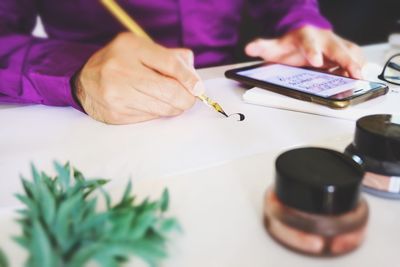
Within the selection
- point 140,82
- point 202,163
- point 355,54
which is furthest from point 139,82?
point 355,54

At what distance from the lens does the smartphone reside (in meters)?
0.50

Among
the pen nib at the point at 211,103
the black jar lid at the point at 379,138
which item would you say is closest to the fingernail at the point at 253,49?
the pen nib at the point at 211,103

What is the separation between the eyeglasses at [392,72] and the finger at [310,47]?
0.31 feet

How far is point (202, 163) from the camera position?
1.32 ft

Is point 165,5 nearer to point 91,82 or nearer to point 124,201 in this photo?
point 91,82

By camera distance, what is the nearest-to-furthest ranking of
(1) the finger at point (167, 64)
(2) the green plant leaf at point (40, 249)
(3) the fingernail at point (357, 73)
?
(2) the green plant leaf at point (40, 249) → (1) the finger at point (167, 64) → (3) the fingernail at point (357, 73)

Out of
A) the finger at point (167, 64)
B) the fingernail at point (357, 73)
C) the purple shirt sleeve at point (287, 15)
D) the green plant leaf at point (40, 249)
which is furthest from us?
the purple shirt sleeve at point (287, 15)

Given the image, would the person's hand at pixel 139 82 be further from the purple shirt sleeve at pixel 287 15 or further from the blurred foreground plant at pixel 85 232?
the purple shirt sleeve at pixel 287 15

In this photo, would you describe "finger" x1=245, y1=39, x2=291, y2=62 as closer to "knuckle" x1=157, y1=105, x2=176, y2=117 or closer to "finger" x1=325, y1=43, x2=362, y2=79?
"finger" x1=325, y1=43, x2=362, y2=79

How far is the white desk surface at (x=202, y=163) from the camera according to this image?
0.29 metres

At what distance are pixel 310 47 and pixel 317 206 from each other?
17.8 inches

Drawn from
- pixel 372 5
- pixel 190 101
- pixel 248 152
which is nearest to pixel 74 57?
pixel 190 101

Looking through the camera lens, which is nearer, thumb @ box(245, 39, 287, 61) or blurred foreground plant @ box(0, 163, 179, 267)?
blurred foreground plant @ box(0, 163, 179, 267)

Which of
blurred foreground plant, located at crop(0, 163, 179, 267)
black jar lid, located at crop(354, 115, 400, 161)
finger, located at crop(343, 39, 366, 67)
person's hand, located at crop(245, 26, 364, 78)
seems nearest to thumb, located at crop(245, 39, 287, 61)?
person's hand, located at crop(245, 26, 364, 78)
